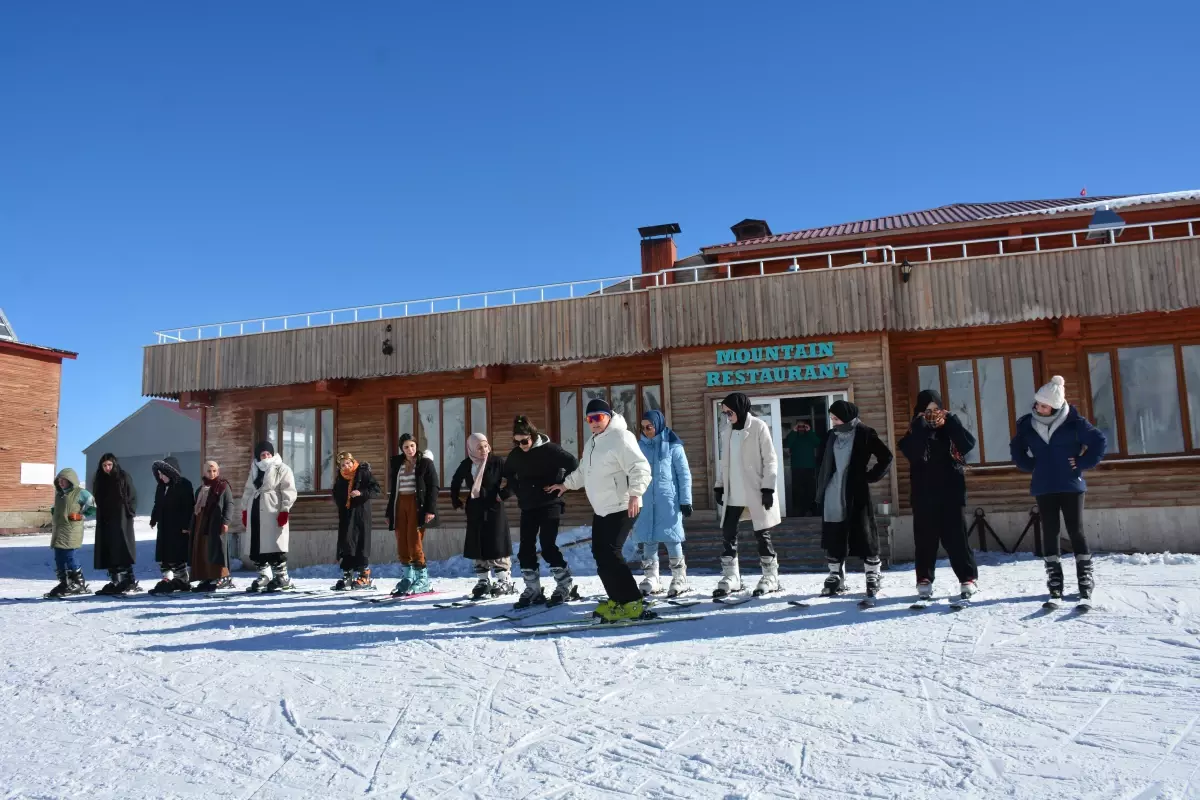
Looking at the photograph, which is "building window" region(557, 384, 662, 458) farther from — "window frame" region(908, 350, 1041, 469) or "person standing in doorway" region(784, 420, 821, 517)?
"window frame" region(908, 350, 1041, 469)

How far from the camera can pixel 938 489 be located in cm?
680

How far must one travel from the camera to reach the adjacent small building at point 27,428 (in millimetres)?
23391

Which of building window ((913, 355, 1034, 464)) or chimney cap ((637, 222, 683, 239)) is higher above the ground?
chimney cap ((637, 222, 683, 239))

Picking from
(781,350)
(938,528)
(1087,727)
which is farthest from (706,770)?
(781,350)

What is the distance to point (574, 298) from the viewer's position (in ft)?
48.8

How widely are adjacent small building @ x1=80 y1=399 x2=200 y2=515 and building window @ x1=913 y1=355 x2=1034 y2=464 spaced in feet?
117

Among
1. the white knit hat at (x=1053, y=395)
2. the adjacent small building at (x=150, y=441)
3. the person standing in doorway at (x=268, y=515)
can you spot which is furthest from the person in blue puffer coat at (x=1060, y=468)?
the adjacent small building at (x=150, y=441)

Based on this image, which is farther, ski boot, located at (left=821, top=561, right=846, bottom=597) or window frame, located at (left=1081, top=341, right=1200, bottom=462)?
window frame, located at (left=1081, top=341, right=1200, bottom=462)

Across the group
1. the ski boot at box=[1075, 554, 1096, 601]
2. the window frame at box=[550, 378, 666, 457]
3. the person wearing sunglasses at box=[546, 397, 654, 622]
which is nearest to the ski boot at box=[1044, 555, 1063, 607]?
the ski boot at box=[1075, 554, 1096, 601]

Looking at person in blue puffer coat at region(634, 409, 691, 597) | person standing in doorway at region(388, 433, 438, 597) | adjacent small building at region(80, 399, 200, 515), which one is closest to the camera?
person in blue puffer coat at region(634, 409, 691, 597)

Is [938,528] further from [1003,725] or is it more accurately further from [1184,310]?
[1184,310]

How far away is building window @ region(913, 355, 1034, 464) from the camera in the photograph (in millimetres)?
13250

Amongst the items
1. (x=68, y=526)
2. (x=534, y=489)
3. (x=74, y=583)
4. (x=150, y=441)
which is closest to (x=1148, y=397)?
(x=534, y=489)

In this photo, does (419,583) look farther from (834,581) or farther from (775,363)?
(775,363)
